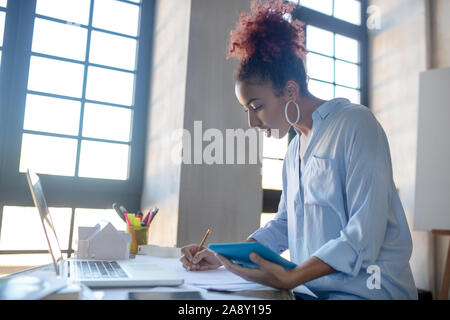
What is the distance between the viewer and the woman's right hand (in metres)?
1.04

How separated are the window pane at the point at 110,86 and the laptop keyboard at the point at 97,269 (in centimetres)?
100

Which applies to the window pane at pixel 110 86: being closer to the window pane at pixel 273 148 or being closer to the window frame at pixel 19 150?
the window frame at pixel 19 150

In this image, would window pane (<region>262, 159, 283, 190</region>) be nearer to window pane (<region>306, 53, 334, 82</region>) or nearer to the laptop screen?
window pane (<region>306, 53, 334, 82</region>)

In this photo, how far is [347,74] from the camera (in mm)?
2740

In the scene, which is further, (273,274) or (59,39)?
(59,39)

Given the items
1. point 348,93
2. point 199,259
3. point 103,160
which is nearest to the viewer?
point 199,259

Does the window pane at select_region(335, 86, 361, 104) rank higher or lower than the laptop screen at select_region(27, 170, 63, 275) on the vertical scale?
higher

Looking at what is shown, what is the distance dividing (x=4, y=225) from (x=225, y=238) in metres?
0.90

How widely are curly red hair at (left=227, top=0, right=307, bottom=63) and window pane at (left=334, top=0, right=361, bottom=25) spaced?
1.69 m

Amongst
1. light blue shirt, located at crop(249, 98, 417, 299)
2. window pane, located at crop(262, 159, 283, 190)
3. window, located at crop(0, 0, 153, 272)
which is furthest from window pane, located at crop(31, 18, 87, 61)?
light blue shirt, located at crop(249, 98, 417, 299)

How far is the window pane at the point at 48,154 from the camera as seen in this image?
1667 mm

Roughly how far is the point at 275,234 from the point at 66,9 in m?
1.38

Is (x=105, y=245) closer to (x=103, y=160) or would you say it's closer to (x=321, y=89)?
(x=103, y=160)
